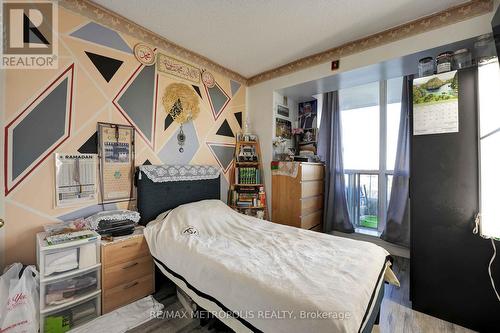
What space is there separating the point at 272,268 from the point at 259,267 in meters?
0.09

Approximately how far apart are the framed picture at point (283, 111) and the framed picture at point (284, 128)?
0.10m

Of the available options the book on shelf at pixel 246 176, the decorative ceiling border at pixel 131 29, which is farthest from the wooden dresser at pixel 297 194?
the decorative ceiling border at pixel 131 29

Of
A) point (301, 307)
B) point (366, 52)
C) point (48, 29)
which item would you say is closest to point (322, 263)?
point (301, 307)

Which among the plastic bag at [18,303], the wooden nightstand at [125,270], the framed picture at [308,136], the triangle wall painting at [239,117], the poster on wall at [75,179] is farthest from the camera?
the framed picture at [308,136]

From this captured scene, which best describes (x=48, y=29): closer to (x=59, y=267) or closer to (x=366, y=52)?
(x=59, y=267)

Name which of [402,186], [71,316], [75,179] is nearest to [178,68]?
[75,179]

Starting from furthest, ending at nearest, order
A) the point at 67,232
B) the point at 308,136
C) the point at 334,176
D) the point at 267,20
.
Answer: the point at 308,136, the point at 334,176, the point at 267,20, the point at 67,232

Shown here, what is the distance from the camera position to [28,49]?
1.76m

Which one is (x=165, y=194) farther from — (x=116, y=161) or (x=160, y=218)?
(x=116, y=161)

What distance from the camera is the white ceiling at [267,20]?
6.32 feet

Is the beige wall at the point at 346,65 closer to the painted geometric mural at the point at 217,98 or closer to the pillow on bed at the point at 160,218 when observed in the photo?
the painted geometric mural at the point at 217,98

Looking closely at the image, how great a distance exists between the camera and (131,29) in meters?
2.26

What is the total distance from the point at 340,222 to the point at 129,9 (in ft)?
12.9

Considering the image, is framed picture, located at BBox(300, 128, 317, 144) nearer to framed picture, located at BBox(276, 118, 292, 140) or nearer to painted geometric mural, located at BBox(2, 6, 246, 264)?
framed picture, located at BBox(276, 118, 292, 140)
